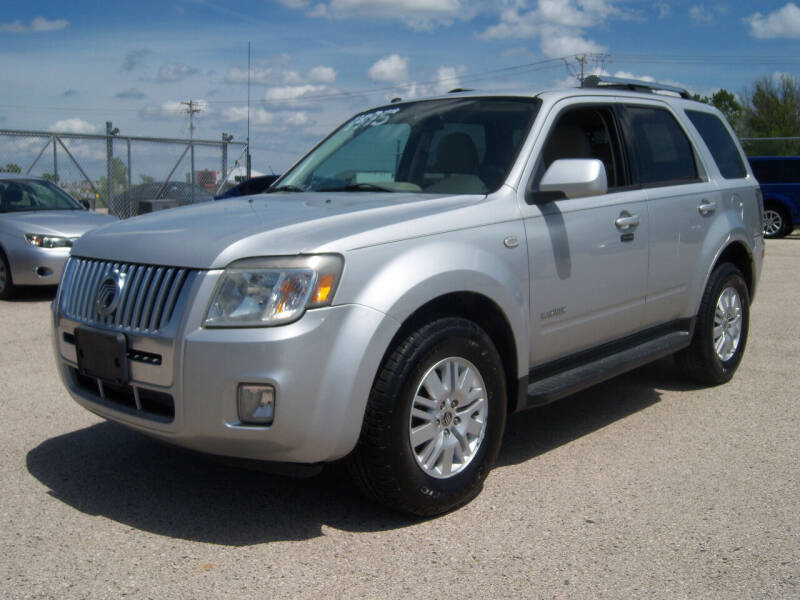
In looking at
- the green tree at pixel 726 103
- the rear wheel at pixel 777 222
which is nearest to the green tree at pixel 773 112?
the green tree at pixel 726 103

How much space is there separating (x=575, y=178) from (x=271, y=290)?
1.59 m

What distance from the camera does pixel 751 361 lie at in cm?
681

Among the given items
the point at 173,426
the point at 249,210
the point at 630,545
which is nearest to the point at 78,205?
the point at 249,210

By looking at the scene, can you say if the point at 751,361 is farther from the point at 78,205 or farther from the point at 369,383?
the point at 78,205

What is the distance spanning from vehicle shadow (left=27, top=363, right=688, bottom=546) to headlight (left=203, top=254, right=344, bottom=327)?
0.71m

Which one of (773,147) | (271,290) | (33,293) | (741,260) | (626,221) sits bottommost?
(33,293)

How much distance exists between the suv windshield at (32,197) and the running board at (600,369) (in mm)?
8593

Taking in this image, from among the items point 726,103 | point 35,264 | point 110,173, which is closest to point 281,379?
point 35,264

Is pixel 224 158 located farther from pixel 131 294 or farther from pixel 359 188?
pixel 131 294

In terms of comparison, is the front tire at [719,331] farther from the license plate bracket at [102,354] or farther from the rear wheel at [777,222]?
the rear wheel at [777,222]

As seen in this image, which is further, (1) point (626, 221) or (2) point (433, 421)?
(1) point (626, 221)

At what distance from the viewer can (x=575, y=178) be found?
4.03 meters

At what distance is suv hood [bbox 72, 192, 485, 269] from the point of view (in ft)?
11.0

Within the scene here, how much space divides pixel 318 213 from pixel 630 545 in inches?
73.9
